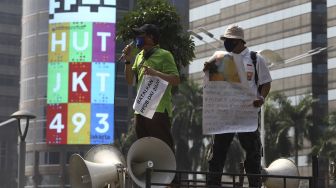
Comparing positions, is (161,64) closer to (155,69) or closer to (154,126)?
(155,69)

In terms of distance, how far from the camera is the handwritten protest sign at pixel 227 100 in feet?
24.2

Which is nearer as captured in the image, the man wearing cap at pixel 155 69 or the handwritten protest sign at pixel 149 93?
the handwritten protest sign at pixel 149 93

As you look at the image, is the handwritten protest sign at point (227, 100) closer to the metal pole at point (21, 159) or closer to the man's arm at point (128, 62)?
the man's arm at point (128, 62)

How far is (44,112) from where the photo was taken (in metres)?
124

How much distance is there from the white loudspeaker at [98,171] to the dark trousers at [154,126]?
0.79m

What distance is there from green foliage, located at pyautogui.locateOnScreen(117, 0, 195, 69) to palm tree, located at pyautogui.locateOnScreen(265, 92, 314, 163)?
5645cm

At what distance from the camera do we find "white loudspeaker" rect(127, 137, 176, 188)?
7145mm

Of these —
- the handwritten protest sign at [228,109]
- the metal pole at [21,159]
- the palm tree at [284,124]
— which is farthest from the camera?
the palm tree at [284,124]

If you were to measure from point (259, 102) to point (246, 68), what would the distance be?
0.33m

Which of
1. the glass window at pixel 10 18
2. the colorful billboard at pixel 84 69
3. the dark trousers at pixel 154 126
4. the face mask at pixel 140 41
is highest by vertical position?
the glass window at pixel 10 18

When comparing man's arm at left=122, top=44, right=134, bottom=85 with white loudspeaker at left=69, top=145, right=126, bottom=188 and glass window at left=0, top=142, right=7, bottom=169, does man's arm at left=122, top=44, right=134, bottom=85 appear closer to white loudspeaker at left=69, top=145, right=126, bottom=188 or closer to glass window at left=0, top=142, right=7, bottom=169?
white loudspeaker at left=69, top=145, right=126, bottom=188

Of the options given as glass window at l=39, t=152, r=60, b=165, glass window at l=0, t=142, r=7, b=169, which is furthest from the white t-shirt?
glass window at l=0, t=142, r=7, b=169

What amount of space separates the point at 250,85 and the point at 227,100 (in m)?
0.27

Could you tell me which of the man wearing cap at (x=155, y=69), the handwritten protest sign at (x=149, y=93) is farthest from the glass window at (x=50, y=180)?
the handwritten protest sign at (x=149, y=93)
